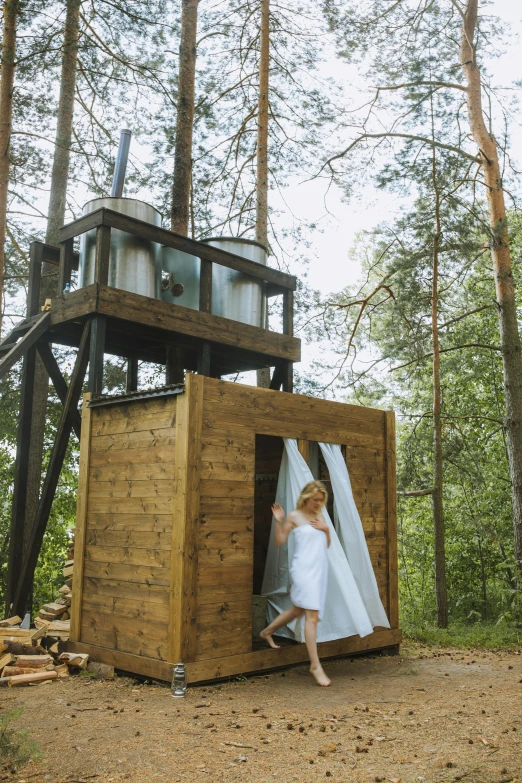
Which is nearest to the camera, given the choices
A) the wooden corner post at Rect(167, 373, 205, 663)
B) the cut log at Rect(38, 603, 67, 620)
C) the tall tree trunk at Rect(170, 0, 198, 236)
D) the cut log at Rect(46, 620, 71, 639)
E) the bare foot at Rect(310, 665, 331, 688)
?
the wooden corner post at Rect(167, 373, 205, 663)

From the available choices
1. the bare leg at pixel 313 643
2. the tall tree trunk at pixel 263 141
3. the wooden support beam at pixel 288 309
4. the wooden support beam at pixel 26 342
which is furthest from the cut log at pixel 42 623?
the tall tree trunk at pixel 263 141

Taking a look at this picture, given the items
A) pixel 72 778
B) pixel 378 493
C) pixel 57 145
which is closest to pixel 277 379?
pixel 378 493

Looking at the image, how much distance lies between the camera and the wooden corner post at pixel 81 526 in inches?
249

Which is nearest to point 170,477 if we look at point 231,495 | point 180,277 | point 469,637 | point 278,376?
point 231,495

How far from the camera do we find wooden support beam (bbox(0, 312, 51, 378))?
21.8ft

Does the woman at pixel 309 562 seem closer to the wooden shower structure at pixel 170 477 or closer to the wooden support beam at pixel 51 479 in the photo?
the wooden shower structure at pixel 170 477

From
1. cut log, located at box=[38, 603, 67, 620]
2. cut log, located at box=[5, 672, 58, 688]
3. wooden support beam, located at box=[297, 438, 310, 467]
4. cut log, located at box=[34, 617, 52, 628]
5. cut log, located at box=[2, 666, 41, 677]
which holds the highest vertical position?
wooden support beam, located at box=[297, 438, 310, 467]

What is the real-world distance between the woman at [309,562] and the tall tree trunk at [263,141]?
5.27 metres

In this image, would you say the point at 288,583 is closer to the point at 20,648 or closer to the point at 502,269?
the point at 20,648

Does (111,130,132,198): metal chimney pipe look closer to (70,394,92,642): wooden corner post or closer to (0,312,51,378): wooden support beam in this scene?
(0,312,51,378): wooden support beam

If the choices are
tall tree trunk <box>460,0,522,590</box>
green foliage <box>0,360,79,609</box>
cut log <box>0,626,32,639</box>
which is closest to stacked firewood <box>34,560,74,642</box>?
cut log <box>0,626,32,639</box>

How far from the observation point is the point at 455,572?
13750 mm

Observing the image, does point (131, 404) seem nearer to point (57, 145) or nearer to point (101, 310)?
point (101, 310)

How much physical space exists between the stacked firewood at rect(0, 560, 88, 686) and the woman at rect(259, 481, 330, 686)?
1.71 metres
